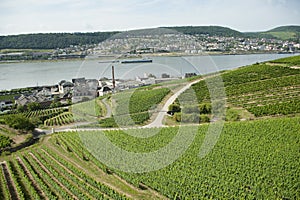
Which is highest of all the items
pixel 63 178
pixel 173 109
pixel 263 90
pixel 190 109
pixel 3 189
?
pixel 263 90

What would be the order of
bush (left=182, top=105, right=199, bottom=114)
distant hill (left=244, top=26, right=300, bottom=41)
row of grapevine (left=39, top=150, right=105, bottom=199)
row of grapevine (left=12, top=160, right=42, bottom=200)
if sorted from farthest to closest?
distant hill (left=244, top=26, right=300, bottom=41) → bush (left=182, top=105, right=199, bottom=114) → row of grapevine (left=12, top=160, right=42, bottom=200) → row of grapevine (left=39, top=150, right=105, bottom=199)

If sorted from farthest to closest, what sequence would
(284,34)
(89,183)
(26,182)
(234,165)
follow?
(284,34), (26,182), (89,183), (234,165)

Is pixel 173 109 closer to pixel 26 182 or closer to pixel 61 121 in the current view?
pixel 61 121

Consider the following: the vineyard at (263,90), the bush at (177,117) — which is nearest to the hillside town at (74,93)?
the vineyard at (263,90)

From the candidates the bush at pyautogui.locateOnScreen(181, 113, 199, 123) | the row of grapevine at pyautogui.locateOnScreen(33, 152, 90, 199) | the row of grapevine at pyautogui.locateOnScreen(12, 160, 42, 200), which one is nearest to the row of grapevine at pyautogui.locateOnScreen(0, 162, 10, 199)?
the row of grapevine at pyautogui.locateOnScreen(12, 160, 42, 200)

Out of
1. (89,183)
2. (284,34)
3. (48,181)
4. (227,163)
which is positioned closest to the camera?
(227,163)

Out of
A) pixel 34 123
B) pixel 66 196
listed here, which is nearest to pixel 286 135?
pixel 66 196

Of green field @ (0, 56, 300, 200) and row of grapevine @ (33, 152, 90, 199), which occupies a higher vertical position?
green field @ (0, 56, 300, 200)

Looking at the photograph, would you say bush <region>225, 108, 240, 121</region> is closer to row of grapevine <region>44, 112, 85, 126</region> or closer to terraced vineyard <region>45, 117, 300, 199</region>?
terraced vineyard <region>45, 117, 300, 199</region>

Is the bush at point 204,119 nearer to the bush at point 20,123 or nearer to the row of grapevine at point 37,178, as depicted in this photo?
the row of grapevine at point 37,178

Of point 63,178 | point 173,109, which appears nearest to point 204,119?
point 173,109
